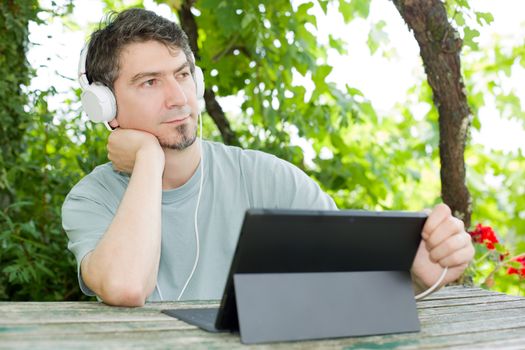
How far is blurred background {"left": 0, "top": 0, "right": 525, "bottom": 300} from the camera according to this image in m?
2.97

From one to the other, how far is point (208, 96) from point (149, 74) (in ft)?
5.70

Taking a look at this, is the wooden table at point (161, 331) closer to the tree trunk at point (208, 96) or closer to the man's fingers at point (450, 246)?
the man's fingers at point (450, 246)

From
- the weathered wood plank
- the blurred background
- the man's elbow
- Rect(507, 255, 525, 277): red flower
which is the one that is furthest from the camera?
the blurred background

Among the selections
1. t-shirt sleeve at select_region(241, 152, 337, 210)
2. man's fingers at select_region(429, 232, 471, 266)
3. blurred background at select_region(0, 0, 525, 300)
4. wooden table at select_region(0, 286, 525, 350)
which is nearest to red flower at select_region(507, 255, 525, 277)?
blurred background at select_region(0, 0, 525, 300)

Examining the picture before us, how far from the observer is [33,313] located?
3.81 feet

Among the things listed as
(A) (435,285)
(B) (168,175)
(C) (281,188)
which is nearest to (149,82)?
Result: (B) (168,175)

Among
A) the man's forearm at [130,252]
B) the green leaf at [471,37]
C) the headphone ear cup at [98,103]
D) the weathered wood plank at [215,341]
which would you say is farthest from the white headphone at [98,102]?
the green leaf at [471,37]

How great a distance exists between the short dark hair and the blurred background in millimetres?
746

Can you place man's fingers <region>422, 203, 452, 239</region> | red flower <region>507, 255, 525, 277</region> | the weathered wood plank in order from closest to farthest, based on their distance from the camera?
the weathered wood plank < man's fingers <region>422, 203, 452, 239</region> < red flower <region>507, 255, 525, 277</region>

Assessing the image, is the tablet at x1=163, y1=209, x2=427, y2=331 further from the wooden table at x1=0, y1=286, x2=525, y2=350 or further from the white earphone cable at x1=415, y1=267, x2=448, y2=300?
the white earphone cable at x1=415, y1=267, x2=448, y2=300

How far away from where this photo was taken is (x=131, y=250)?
57.7 inches

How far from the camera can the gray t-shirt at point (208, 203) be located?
73.2 inches

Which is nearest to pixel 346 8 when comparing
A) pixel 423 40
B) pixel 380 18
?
pixel 380 18

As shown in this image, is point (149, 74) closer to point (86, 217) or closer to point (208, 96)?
point (86, 217)
